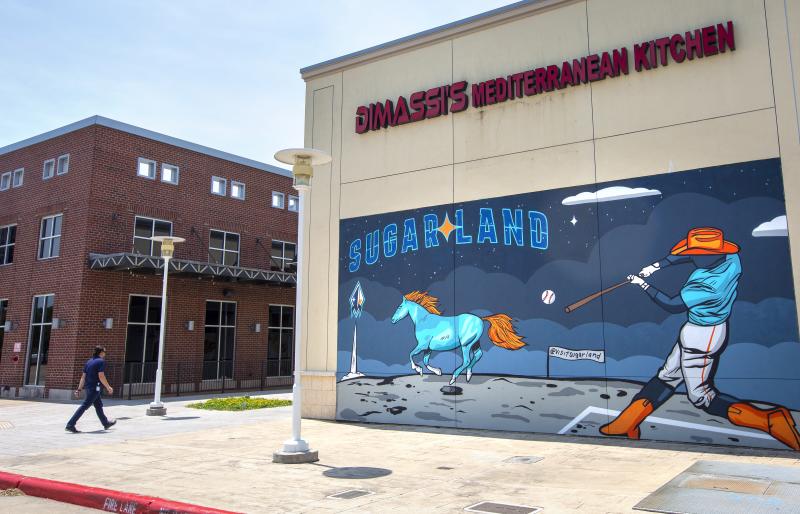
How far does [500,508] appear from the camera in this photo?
22.6ft

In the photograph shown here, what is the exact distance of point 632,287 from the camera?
39.6 feet

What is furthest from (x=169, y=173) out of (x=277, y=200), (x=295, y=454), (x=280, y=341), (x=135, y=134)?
(x=295, y=454)

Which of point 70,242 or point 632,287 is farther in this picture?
point 70,242

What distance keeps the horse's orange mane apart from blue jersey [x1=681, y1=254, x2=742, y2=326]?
17.3 ft

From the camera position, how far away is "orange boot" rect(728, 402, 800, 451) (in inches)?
409

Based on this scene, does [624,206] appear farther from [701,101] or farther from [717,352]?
[717,352]

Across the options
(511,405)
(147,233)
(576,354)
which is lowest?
(511,405)

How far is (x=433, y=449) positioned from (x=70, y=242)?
1779cm

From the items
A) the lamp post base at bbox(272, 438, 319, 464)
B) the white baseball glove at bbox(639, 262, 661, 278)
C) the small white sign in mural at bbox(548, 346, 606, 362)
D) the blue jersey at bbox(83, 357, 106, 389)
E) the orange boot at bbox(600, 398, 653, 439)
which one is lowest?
the lamp post base at bbox(272, 438, 319, 464)

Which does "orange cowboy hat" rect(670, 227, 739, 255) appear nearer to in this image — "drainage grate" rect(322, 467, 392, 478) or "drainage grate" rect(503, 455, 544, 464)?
"drainage grate" rect(503, 455, 544, 464)

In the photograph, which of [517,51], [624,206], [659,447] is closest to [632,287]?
[624,206]

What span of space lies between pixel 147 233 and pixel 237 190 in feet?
16.4

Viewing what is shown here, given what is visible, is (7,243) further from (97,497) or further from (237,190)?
(97,497)

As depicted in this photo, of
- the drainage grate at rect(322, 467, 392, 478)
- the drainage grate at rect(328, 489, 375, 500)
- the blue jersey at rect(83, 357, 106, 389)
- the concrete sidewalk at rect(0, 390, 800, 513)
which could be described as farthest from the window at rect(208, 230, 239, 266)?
the drainage grate at rect(328, 489, 375, 500)
